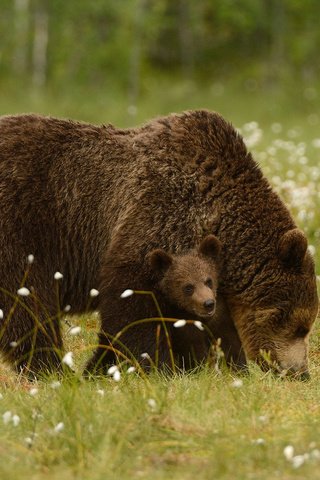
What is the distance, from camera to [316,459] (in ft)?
14.0

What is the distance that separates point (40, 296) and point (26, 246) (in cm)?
34

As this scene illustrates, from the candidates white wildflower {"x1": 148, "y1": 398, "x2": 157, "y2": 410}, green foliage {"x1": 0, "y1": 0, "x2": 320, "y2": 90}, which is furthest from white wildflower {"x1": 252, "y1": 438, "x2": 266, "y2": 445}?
green foliage {"x1": 0, "y1": 0, "x2": 320, "y2": 90}

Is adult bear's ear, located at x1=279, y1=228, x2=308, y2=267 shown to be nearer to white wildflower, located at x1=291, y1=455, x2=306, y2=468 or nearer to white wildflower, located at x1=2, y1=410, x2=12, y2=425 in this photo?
white wildflower, located at x1=291, y1=455, x2=306, y2=468

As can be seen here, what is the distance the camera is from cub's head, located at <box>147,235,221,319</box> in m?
6.10

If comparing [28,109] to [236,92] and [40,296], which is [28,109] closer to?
[236,92]

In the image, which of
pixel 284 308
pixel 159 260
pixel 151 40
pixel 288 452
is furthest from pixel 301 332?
pixel 151 40

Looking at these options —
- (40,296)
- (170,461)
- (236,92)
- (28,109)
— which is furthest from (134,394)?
(236,92)

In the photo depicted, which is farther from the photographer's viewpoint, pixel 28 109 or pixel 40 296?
pixel 28 109

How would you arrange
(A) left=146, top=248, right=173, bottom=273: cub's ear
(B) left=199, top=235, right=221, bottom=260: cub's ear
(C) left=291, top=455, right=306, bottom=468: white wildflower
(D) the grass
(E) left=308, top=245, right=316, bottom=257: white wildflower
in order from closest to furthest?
(C) left=291, top=455, right=306, bottom=468: white wildflower < (D) the grass < (A) left=146, top=248, right=173, bottom=273: cub's ear < (B) left=199, top=235, right=221, bottom=260: cub's ear < (E) left=308, top=245, right=316, bottom=257: white wildflower

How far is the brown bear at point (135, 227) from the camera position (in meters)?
6.25

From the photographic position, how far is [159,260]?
6125 millimetres

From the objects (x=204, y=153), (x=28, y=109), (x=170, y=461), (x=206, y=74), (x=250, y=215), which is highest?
(x=206, y=74)

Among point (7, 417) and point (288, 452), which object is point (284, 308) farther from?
point (7, 417)

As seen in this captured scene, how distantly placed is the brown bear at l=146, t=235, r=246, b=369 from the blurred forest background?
64.1ft
